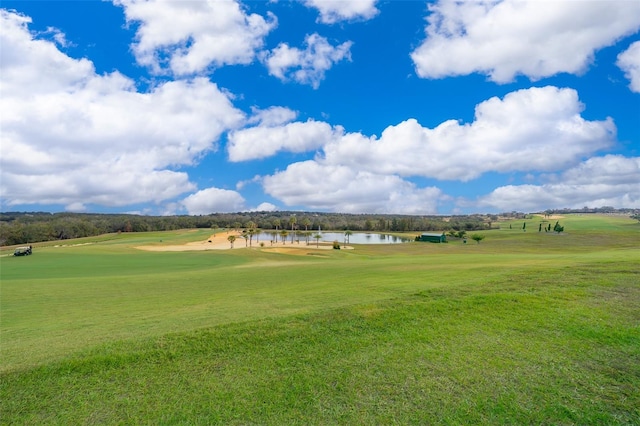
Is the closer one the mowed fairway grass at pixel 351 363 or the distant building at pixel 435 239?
the mowed fairway grass at pixel 351 363

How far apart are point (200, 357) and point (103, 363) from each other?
2.06 metres

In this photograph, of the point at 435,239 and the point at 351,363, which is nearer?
the point at 351,363

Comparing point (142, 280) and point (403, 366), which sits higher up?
point (403, 366)

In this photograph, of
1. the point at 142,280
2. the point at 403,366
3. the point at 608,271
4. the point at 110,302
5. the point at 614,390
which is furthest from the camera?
the point at 142,280

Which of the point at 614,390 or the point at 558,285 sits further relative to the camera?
the point at 558,285

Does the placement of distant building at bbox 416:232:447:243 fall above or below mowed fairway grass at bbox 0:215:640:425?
below

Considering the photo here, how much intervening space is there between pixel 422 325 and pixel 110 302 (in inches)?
645

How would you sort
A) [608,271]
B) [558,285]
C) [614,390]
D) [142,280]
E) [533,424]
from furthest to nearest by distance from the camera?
[142,280] → [608,271] → [558,285] → [614,390] → [533,424]

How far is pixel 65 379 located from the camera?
6.89 metres

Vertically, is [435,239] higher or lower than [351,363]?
lower

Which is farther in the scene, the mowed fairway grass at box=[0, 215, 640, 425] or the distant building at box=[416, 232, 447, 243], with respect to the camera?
the distant building at box=[416, 232, 447, 243]

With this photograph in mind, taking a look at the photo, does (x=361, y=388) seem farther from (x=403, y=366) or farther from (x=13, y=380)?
(x=13, y=380)

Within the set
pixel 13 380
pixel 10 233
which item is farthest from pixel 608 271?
pixel 10 233

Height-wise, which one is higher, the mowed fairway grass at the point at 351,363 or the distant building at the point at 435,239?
the mowed fairway grass at the point at 351,363
